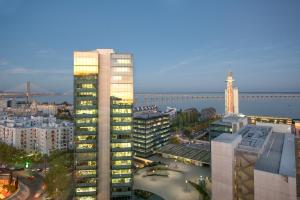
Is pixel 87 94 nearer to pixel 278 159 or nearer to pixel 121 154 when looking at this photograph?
pixel 121 154

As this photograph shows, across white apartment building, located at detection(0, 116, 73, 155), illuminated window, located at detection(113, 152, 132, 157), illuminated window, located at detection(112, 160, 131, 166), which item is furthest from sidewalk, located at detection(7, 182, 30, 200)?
white apartment building, located at detection(0, 116, 73, 155)

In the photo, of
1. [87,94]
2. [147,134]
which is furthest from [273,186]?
[147,134]

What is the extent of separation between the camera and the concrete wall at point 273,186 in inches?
792

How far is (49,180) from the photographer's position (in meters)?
32.9

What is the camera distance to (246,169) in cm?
2497

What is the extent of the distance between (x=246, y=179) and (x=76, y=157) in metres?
20.5

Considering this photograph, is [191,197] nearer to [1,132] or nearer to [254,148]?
[254,148]

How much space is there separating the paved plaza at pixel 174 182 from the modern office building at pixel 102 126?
20.1 feet

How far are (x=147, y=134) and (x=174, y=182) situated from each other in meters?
16.7

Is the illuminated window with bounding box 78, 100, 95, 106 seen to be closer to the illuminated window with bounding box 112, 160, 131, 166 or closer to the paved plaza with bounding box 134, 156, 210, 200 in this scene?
the illuminated window with bounding box 112, 160, 131, 166

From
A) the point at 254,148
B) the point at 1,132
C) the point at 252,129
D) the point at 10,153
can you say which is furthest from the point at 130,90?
the point at 1,132

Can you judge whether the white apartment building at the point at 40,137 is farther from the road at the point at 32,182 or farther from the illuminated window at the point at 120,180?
the illuminated window at the point at 120,180

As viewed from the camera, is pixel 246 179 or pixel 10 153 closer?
pixel 246 179

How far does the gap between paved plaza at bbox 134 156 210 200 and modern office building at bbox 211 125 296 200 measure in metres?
8.22
